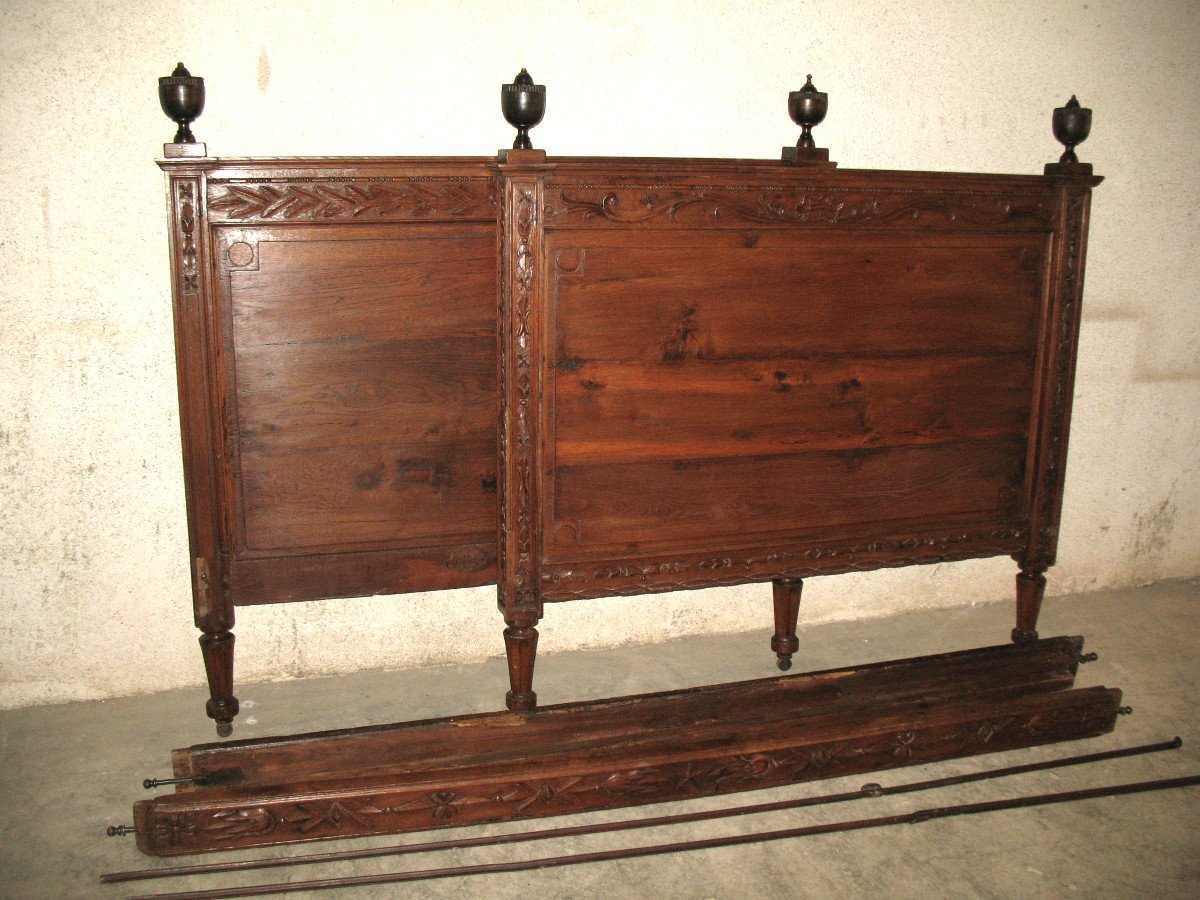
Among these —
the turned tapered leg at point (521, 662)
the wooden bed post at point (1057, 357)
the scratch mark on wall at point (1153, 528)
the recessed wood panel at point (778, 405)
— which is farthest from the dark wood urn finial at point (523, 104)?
the scratch mark on wall at point (1153, 528)

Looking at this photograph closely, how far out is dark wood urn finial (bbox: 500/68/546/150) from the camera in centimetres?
216

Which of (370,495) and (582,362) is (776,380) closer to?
(582,362)

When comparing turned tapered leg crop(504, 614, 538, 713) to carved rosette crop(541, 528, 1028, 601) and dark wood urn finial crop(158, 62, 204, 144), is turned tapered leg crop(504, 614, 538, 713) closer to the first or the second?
carved rosette crop(541, 528, 1028, 601)

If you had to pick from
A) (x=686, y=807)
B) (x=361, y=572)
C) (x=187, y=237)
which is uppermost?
(x=187, y=237)

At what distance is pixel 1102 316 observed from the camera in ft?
11.2

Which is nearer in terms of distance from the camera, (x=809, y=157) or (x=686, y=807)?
(x=686, y=807)

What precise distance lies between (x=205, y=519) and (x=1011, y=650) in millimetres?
2154

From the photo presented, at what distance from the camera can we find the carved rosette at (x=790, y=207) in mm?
2217

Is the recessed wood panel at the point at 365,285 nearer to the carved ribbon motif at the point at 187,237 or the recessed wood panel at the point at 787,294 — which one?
the carved ribbon motif at the point at 187,237

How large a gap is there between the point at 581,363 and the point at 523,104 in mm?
574

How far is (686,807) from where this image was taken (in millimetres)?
2312

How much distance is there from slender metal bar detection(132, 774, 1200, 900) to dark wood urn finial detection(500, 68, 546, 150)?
59.5 inches

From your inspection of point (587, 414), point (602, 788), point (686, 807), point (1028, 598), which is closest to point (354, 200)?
point (587, 414)

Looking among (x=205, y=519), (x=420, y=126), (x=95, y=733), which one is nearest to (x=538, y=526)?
(x=205, y=519)
